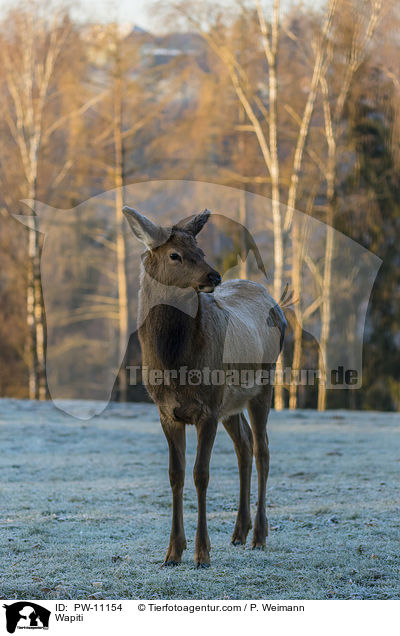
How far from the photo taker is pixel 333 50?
16.9 metres

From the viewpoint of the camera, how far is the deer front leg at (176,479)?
15.6 ft

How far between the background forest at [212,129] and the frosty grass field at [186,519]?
7369 mm

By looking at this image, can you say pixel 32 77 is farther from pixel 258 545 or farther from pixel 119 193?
pixel 258 545

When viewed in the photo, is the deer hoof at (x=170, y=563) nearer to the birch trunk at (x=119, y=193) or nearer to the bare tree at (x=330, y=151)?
the bare tree at (x=330, y=151)

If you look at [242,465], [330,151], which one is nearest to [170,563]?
[242,465]

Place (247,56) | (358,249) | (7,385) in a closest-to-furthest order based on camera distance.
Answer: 1. (247,56)
2. (358,249)
3. (7,385)

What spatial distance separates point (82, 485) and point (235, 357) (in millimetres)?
3136

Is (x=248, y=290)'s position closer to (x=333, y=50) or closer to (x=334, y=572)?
(x=334, y=572)

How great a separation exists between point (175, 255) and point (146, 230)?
0.24m

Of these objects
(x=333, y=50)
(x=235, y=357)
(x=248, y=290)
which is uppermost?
(x=333, y=50)

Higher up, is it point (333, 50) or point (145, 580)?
point (333, 50)
